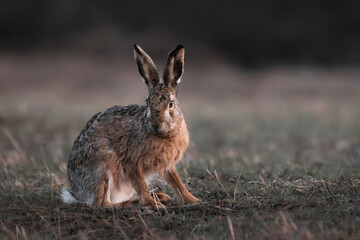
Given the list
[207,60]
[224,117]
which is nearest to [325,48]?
[207,60]

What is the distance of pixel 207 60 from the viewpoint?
26.2m

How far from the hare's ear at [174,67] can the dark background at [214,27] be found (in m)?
20.2

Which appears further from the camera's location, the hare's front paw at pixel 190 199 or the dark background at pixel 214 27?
the dark background at pixel 214 27

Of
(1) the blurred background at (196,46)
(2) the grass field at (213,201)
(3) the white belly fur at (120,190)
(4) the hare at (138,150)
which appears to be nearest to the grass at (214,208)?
(2) the grass field at (213,201)

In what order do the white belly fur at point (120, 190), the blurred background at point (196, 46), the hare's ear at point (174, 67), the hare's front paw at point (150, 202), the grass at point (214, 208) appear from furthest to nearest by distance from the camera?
1. the blurred background at point (196, 46)
2. the white belly fur at point (120, 190)
3. the hare's ear at point (174, 67)
4. the hare's front paw at point (150, 202)
5. the grass at point (214, 208)

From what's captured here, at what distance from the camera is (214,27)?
1064 inches

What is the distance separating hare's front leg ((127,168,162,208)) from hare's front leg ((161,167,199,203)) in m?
0.29

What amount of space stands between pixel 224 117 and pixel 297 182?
Result: 9.04 meters

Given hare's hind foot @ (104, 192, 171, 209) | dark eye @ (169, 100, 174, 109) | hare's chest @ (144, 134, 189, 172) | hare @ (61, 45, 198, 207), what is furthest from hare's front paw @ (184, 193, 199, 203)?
dark eye @ (169, 100, 174, 109)

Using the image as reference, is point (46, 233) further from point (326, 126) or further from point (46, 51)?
point (46, 51)

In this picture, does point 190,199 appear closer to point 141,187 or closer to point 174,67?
point 141,187

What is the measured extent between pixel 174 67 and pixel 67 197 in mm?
1861

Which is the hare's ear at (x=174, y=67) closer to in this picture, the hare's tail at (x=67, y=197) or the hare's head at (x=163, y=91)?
the hare's head at (x=163, y=91)

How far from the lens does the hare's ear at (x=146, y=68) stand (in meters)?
5.02
